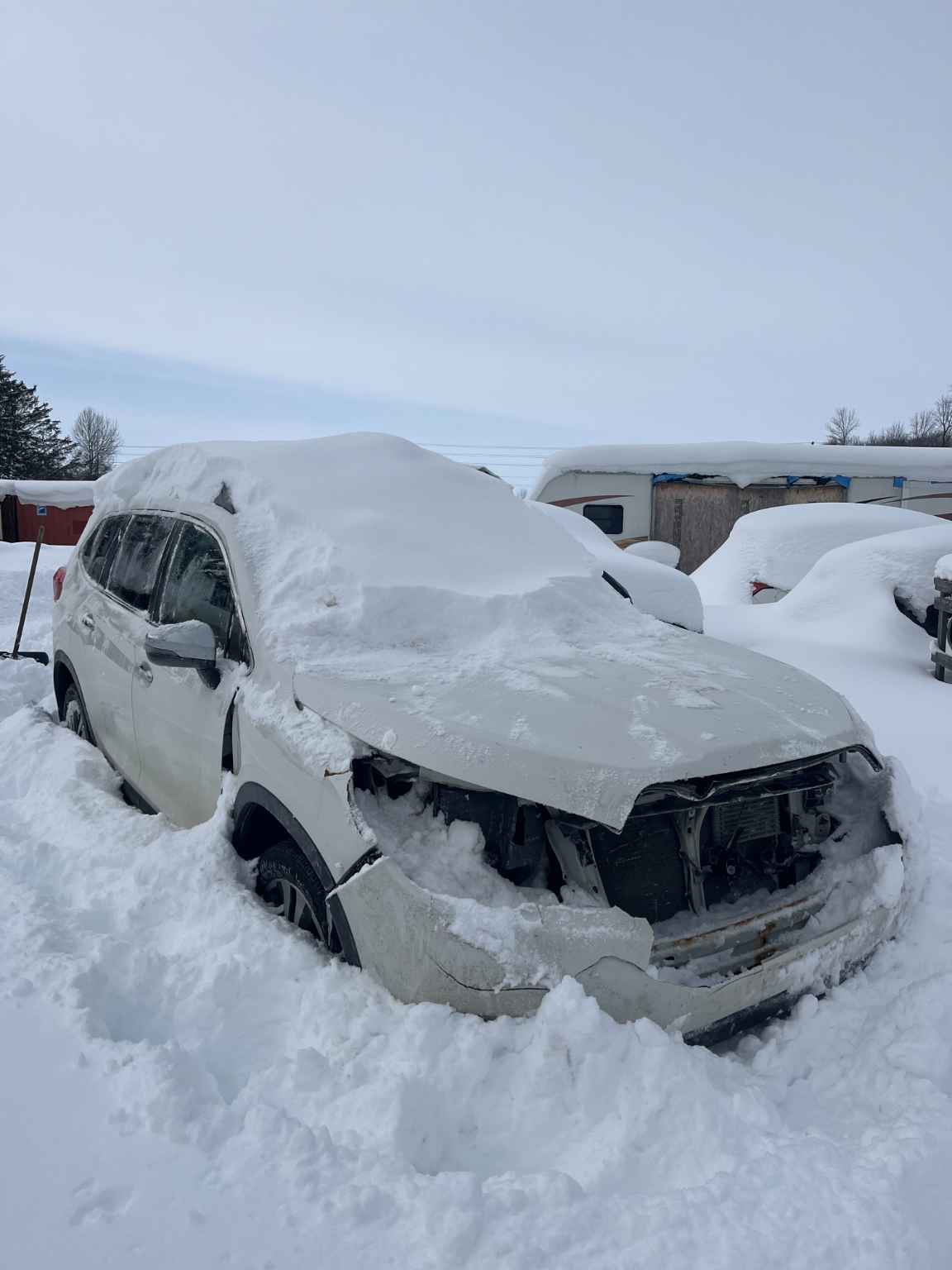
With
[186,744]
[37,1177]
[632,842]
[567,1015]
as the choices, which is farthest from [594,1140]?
[186,744]

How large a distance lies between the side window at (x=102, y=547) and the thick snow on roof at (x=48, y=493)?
21.7m

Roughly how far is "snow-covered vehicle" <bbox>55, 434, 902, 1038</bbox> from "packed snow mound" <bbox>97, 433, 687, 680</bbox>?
0.02 meters

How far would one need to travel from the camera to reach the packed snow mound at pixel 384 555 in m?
2.85

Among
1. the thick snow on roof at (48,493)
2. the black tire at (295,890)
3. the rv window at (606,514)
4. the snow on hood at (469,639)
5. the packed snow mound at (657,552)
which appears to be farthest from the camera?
the thick snow on roof at (48,493)

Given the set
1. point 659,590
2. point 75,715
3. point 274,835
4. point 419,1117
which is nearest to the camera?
point 419,1117

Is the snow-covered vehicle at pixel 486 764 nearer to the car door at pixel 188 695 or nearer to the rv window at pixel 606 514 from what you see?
the car door at pixel 188 695

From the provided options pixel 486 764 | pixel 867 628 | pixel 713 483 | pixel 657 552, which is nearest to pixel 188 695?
pixel 486 764

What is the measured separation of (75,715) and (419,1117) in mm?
3528

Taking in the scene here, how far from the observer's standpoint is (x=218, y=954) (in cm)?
243

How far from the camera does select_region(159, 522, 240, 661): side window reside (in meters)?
3.03

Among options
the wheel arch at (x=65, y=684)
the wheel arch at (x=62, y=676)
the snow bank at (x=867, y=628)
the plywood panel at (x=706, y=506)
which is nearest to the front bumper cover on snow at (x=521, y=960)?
the wheel arch at (x=65, y=684)

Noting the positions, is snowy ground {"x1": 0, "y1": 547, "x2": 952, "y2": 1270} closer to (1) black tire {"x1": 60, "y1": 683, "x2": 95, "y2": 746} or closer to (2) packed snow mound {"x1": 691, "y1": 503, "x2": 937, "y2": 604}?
(1) black tire {"x1": 60, "y1": 683, "x2": 95, "y2": 746}

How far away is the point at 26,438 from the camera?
43.7 meters

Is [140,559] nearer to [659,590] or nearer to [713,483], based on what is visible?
[659,590]
